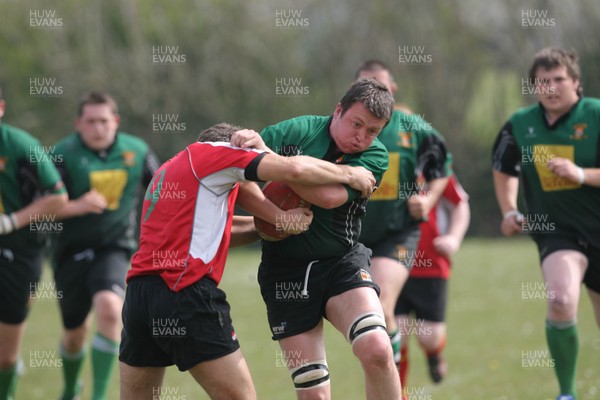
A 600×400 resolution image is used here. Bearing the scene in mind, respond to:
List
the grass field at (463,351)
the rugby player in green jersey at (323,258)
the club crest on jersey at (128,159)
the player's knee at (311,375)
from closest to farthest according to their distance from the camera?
the rugby player in green jersey at (323,258), the player's knee at (311,375), the club crest on jersey at (128,159), the grass field at (463,351)

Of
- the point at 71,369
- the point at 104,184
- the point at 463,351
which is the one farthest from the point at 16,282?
the point at 463,351

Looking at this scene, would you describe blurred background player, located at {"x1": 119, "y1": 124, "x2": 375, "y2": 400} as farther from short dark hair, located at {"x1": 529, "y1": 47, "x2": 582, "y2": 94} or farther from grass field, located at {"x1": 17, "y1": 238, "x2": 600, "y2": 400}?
short dark hair, located at {"x1": 529, "y1": 47, "x2": 582, "y2": 94}

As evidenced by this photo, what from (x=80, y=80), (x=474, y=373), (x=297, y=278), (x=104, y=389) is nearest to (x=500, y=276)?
(x=474, y=373)

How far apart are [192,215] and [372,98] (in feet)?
4.14

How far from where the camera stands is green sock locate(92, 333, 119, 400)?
26.3 feet

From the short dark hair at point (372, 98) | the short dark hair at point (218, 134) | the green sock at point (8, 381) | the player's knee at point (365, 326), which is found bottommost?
the green sock at point (8, 381)

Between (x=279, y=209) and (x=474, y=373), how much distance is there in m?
5.63

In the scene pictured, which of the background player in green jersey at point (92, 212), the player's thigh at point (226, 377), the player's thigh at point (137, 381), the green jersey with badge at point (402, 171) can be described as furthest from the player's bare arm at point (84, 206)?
the player's thigh at point (226, 377)

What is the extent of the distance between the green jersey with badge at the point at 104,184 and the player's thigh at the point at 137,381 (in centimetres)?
369

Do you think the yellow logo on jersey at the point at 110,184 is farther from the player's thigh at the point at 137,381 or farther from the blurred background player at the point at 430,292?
the player's thigh at the point at 137,381

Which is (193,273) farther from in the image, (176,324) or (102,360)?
(102,360)

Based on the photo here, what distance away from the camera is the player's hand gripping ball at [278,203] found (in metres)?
5.34

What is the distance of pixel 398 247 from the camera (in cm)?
736

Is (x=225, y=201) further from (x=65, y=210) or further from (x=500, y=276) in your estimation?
(x=500, y=276)
